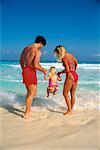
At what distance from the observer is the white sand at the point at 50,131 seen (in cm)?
379

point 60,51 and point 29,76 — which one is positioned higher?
point 60,51

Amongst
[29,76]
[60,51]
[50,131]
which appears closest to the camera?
[50,131]

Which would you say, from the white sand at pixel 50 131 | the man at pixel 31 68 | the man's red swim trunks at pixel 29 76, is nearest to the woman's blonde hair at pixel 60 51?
the man at pixel 31 68

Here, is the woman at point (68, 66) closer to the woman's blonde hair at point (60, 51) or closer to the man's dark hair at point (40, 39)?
the woman's blonde hair at point (60, 51)

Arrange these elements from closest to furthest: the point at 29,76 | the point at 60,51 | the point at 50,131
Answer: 1. the point at 50,131
2. the point at 29,76
3. the point at 60,51

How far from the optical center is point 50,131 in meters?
4.43

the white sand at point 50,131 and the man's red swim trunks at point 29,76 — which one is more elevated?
the man's red swim trunks at point 29,76

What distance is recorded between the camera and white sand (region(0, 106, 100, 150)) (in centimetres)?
379

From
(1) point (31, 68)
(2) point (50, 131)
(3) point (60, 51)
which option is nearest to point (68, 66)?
(3) point (60, 51)

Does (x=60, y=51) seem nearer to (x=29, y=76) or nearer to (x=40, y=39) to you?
(x=40, y=39)

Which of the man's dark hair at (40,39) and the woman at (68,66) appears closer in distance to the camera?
the man's dark hair at (40,39)

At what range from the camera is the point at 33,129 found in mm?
4523

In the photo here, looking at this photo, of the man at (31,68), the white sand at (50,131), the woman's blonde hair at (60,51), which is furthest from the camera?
the woman's blonde hair at (60,51)

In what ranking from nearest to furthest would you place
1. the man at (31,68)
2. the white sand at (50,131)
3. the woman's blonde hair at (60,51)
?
the white sand at (50,131)
the man at (31,68)
the woman's blonde hair at (60,51)
